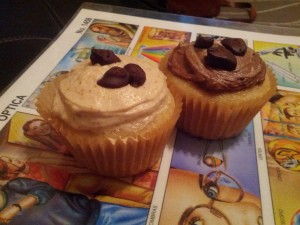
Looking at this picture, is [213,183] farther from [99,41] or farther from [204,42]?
[99,41]

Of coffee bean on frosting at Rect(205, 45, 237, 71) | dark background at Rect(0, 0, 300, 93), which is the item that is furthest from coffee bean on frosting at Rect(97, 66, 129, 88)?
dark background at Rect(0, 0, 300, 93)

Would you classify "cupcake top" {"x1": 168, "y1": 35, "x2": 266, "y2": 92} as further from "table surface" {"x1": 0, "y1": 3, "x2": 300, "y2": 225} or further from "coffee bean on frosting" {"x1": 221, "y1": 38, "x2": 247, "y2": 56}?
"table surface" {"x1": 0, "y1": 3, "x2": 300, "y2": 225}

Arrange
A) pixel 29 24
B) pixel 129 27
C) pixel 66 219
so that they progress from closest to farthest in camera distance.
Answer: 1. pixel 66 219
2. pixel 129 27
3. pixel 29 24

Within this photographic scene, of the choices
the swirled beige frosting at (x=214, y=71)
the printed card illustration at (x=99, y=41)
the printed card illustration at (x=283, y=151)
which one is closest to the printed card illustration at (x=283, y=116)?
the printed card illustration at (x=283, y=151)

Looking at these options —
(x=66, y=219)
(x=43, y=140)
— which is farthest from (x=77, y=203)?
(x=43, y=140)

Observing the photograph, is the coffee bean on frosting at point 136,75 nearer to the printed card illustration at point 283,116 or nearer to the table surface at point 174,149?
the table surface at point 174,149

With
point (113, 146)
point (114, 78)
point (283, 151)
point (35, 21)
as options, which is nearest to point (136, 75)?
point (114, 78)

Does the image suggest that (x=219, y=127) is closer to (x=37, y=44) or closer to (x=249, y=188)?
(x=249, y=188)
